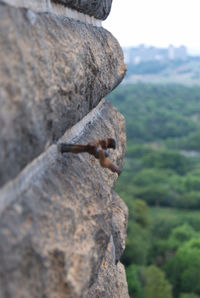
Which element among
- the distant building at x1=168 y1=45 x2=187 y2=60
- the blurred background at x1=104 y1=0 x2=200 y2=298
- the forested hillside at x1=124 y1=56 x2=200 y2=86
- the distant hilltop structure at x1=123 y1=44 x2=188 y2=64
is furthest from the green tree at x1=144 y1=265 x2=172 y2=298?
the distant building at x1=168 y1=45 x2=187 y2=60

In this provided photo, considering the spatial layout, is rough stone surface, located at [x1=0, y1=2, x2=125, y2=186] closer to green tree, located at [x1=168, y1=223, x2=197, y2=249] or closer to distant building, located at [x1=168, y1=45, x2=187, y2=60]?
green tree, located at [x1=168, y1=223, x2=197, y2=249]

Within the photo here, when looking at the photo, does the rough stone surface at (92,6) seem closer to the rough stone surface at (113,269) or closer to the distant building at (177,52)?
the rough stone surface at (113,269)

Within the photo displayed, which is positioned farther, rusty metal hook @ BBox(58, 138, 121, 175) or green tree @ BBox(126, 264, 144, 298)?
green tree @ BBox(126, 264, 144, 298)

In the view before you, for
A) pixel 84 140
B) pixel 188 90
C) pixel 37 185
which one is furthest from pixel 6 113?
pixel 188 90

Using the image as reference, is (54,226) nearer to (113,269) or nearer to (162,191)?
(113,269)

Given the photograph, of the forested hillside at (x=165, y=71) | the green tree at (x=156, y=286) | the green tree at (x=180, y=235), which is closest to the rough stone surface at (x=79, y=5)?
the green tree at (x=156, y=286)
